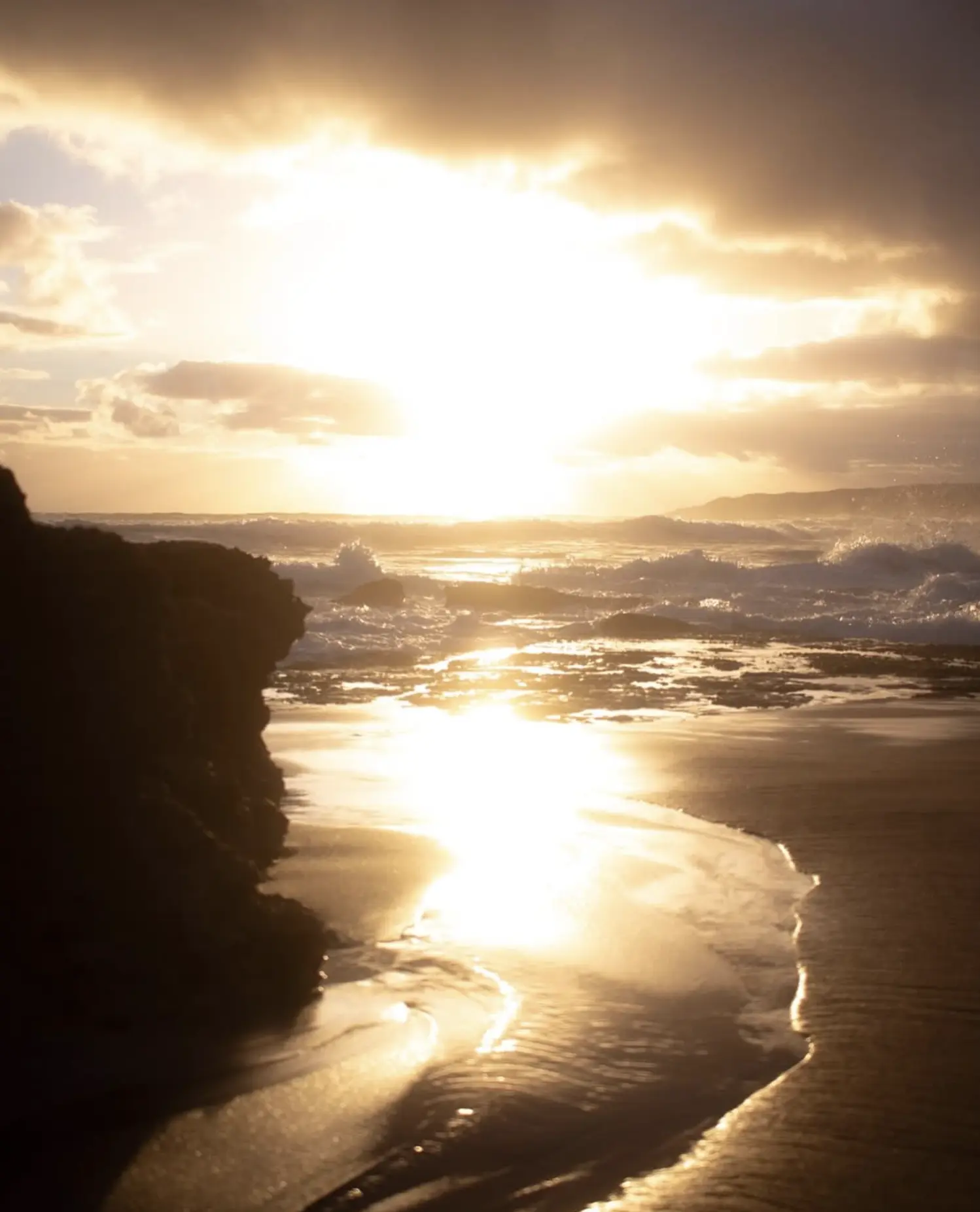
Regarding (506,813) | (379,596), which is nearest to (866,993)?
(506,813)

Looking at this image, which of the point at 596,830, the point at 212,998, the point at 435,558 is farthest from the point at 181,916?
the point at 435,558

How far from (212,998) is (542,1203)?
6.27 feet

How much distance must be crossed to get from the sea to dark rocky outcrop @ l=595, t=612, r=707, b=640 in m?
0.28

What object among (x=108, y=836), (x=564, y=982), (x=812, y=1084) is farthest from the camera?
(x=564, y=982)

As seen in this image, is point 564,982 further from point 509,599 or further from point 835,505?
point 835,505

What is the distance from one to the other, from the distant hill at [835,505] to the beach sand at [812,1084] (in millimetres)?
96358

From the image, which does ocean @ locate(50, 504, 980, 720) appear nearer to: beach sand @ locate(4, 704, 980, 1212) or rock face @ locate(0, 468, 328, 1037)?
beach sand @ locate(4, 704, 980, 1212)

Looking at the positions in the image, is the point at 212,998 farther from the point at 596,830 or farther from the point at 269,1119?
the point at 596,830

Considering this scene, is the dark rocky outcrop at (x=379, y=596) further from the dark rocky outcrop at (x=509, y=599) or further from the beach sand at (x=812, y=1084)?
the beach sand at (x=812, y=1084)

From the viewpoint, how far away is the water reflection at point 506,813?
7457 mm

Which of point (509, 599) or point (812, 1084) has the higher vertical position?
point (509, 599)

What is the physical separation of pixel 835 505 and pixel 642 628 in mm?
98767

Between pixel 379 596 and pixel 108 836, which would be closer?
pixel 108 836

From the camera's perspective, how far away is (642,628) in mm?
28250
